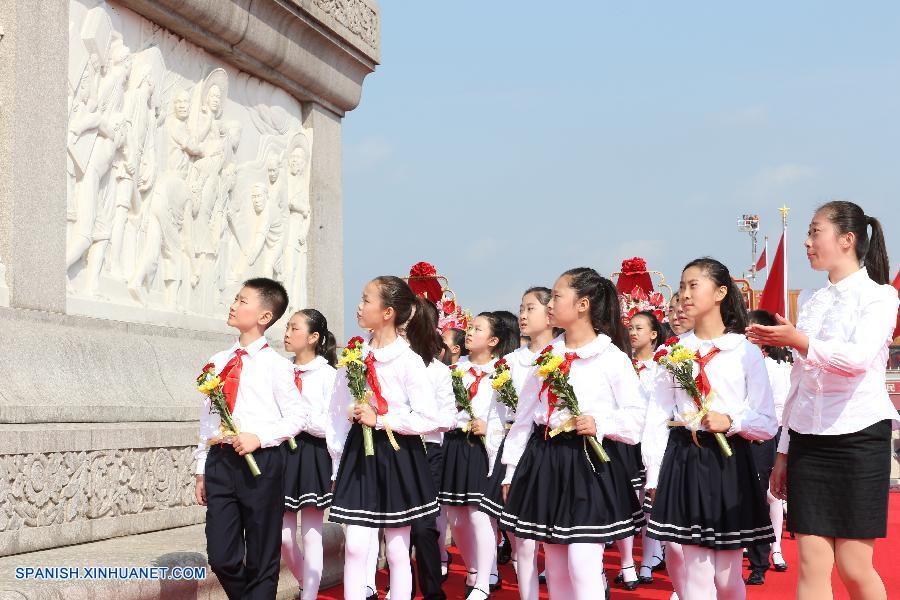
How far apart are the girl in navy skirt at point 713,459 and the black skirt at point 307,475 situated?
2.09m

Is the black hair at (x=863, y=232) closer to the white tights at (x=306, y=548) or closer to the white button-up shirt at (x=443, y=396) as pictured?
the white button-up shirt at (x=443, y=396)

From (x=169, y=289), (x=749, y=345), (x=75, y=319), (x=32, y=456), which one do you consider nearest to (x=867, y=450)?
(x=749, y=345)

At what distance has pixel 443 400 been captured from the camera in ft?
20.3

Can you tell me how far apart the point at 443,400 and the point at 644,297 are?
271 inches

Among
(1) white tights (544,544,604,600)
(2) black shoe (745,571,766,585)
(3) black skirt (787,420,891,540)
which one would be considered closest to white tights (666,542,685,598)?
(1) white tights (544,544,604,600)

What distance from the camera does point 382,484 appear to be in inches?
215

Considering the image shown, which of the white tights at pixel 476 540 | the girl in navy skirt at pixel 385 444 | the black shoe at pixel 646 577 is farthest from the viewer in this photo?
the black shoe at pixel 646 577

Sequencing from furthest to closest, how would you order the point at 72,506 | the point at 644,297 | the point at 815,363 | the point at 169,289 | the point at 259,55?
the point at 644,297 → the point at 259,55 → the point at 169,289 → the point at 72,506 → the point at 815,363

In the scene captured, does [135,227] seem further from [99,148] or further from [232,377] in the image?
[232,377]

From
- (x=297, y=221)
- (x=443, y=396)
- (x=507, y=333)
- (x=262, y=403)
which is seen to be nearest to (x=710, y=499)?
(x=443, y=396)

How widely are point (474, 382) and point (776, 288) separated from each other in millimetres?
6660

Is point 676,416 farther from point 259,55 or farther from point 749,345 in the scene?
point 259,55

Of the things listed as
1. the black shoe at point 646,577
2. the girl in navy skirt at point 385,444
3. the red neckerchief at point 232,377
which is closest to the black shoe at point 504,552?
the black shoe at point 646,577

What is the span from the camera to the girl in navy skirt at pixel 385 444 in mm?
5355
